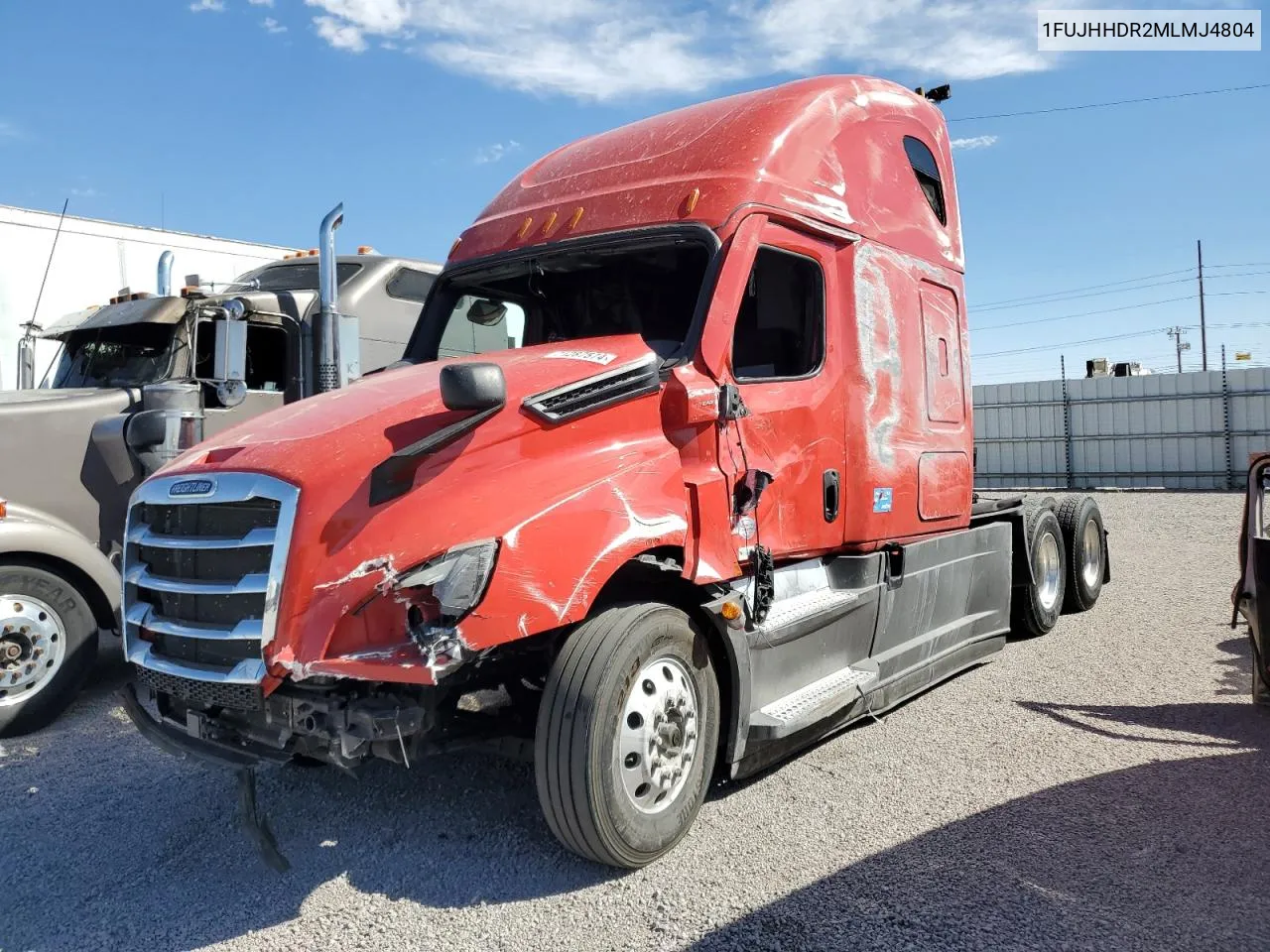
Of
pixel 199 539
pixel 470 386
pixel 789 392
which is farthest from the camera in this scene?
pixel 789 392

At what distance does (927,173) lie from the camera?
234 inches

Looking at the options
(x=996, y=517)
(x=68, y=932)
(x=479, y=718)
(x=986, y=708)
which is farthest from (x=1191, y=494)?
(x=68, y=932)

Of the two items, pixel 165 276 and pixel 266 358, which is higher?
pixel 165 276

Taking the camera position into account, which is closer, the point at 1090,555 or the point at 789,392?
the point at 789,392

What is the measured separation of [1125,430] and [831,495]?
20167 millimetres

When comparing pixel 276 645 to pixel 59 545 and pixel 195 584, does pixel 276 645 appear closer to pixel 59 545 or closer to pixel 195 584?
pixel 195 584

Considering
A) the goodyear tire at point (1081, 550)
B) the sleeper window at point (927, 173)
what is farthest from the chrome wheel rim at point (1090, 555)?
the sleeper window at point (927, 173)

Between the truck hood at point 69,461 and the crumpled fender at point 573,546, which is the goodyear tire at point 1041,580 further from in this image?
the truck hood at point 69,461

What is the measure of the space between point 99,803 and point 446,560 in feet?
8.61

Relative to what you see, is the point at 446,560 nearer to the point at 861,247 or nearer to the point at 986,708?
the point at 861,247

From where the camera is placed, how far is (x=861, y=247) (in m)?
5.01

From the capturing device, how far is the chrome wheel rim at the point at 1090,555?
8180mm

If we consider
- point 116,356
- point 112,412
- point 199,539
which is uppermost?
point 116,356

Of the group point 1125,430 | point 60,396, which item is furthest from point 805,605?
point 1125,430
